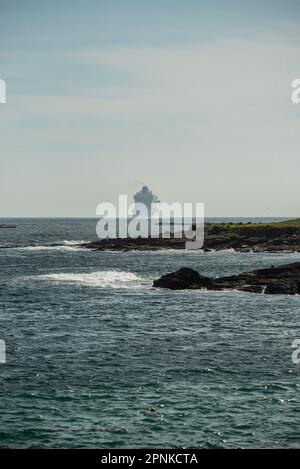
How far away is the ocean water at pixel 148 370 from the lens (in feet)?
82.7

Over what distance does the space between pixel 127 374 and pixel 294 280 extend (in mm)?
37678

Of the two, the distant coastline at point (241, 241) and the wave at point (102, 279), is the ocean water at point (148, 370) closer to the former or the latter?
the wave at point (102, 279)

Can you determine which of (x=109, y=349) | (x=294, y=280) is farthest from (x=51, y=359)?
(x=294, y=280)

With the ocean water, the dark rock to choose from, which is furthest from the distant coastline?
the ocean water

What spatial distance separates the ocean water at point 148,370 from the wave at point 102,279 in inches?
265

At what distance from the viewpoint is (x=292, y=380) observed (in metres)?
31.9

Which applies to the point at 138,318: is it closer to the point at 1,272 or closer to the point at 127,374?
the point at 127,374

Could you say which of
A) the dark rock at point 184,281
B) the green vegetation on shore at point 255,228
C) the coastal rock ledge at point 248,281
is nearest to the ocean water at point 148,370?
the dark rock at point 184,281

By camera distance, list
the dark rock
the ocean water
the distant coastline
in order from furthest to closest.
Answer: the distant coastline
the dark rock
the ocean water

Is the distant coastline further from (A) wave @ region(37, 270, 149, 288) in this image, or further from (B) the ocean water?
(B) the ocean water

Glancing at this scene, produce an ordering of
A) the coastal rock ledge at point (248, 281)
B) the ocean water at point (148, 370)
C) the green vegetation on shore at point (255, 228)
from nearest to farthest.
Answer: the ocean water at point (148, 370) → the coastal rock ledge at point (248, 281) → the green vegetation on shore at point (255, 228)

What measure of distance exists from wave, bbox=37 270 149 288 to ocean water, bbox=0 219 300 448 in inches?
265

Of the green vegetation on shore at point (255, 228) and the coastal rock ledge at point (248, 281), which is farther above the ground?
the green vegetation on shore at point (255, 228)

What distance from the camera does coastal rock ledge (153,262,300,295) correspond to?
64.6 metres
